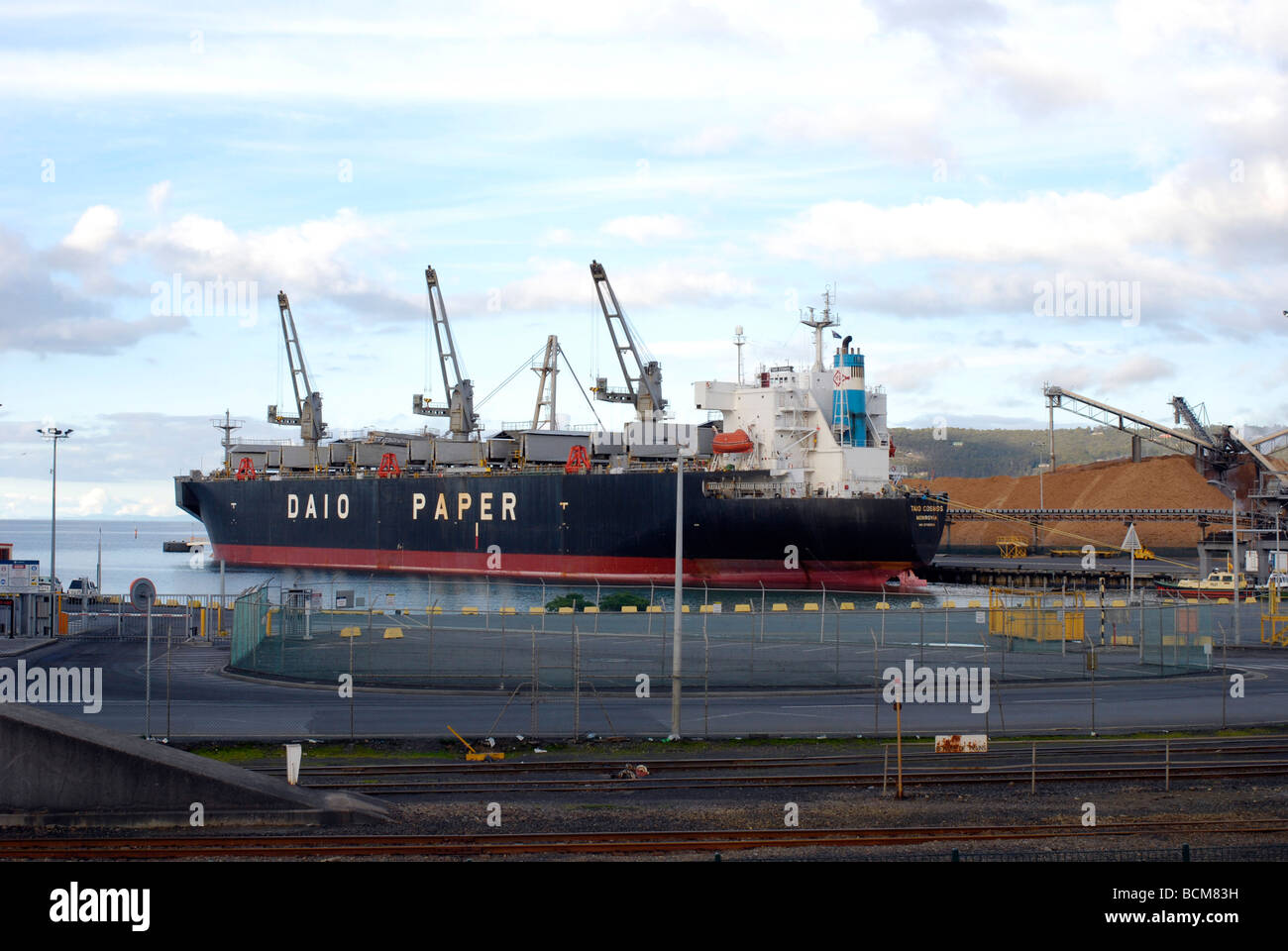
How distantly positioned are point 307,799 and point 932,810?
9097 millimetres

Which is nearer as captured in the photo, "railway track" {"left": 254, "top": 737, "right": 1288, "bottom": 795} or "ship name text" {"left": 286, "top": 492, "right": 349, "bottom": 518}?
"railway track" {"left": 254, "top": 737, "right": 1288, "bottom": 795}

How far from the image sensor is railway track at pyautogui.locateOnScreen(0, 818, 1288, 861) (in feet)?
49.1

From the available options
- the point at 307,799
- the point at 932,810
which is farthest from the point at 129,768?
the point at 932,810

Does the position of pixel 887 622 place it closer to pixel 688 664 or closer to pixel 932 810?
pixel 688 664

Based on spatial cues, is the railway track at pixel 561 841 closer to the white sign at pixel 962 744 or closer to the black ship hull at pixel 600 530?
the white sign at pixel 962 744

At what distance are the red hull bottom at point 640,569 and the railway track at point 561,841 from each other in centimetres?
5383

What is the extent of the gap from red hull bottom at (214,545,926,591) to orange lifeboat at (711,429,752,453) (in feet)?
24.1

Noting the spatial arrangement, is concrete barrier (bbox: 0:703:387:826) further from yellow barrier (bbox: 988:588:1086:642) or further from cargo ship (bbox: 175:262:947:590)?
cargo ship (bbox: 175:262:947:590)

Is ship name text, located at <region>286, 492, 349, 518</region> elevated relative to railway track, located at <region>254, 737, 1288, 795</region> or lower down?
elevated

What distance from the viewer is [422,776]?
2117 cm

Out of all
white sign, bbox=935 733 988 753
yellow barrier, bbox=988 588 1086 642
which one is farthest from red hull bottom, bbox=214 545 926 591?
white sign, bbox=935 733 988 753

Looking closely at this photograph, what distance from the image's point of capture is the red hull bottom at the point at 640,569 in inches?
2800

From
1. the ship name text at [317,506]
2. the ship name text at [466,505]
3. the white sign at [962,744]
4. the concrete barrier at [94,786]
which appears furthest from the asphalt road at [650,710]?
the ship name text at [317,506]

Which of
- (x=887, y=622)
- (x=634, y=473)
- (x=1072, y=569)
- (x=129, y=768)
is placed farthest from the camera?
(x=1072, y=569)
